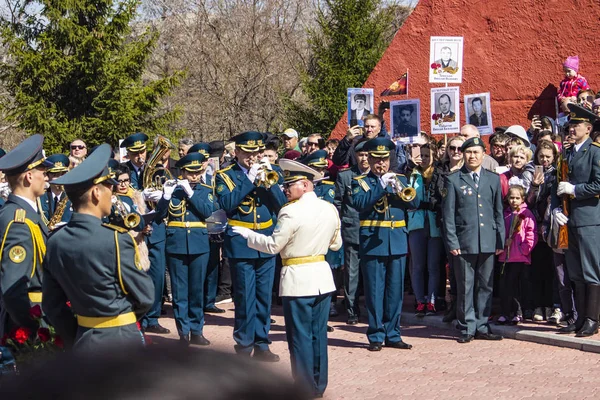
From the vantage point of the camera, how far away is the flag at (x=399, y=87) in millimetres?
15977

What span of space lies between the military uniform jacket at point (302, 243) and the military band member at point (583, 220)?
123 inches

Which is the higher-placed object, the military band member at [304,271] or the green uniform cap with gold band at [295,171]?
the green uniform cap with gold band at [295,171]

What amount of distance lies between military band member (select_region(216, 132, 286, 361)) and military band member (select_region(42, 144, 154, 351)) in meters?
3.82

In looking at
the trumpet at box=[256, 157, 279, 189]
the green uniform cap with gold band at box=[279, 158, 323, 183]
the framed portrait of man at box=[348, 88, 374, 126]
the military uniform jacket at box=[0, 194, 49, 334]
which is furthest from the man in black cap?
the framed portrait of man at box=[348, 88, 374, 126]

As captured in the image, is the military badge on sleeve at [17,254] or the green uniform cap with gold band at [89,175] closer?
the green uniform cap with gold band at [89,175]

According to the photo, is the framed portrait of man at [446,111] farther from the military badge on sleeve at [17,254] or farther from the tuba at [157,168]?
the military badge on sleeve at [17,254]

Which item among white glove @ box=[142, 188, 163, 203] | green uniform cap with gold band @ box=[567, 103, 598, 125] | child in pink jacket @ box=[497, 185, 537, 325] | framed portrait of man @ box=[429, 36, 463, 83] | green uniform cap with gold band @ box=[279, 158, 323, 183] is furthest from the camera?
framed portrait of man @ box=[429, 36, 463, 83]

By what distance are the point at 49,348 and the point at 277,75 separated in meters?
26.7

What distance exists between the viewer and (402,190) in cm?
A: 882

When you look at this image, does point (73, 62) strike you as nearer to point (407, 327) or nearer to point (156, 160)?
point (156, 160)

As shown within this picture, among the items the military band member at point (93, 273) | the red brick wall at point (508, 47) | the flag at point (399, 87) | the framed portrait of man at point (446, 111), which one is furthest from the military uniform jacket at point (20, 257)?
the flag at point (399, 87)

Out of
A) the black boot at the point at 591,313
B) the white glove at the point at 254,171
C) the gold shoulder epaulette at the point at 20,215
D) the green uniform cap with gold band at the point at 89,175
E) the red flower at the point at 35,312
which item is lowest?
the black boot at the point at 591,313

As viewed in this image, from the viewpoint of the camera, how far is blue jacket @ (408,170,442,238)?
10555 millimetres

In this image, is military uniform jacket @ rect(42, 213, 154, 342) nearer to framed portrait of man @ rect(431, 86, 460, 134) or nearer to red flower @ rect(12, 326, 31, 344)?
red flower @ rect(12, 326, 31, 344)
